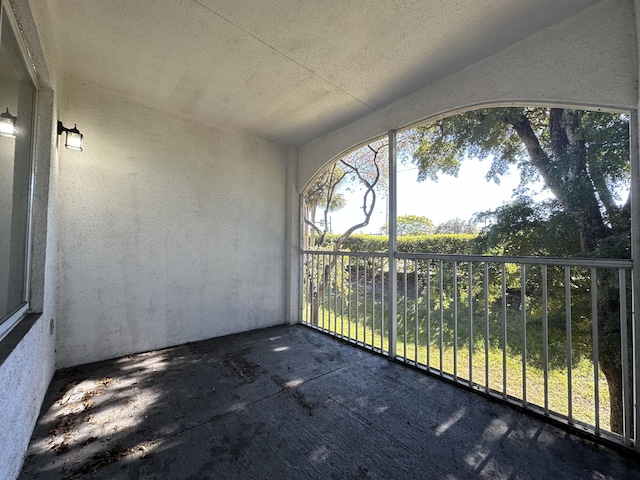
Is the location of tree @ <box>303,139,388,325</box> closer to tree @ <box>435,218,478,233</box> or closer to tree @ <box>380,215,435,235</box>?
tree @ <box>380,215,435,235</box>

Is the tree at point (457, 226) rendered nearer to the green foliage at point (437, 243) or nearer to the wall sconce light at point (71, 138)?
the green foliage at point (437, 243)

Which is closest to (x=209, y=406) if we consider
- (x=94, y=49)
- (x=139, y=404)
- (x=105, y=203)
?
(x=139, y=404)

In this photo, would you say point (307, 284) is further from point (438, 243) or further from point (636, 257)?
point (636, 257)

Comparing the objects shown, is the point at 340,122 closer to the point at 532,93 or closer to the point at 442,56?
the point at 442,56

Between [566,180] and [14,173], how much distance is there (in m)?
4.01

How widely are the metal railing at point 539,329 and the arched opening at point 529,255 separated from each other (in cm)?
1

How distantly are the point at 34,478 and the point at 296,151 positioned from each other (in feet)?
13.1

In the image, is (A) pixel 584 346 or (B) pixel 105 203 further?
(B) pixel 105 203

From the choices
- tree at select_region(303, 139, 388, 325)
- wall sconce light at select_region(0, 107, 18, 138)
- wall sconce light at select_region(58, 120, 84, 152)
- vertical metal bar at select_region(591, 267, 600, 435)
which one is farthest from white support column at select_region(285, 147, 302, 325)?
vertical metal bar at select_region(591, 267, 600, 435)

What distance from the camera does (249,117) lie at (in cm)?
318

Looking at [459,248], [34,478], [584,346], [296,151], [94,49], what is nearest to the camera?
[34,478]

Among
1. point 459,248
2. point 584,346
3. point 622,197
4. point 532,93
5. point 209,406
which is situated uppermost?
point 532,93

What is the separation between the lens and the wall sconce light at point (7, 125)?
1.29m

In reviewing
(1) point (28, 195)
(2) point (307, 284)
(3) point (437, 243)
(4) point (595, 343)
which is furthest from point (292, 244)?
(4) point (595, 343)
